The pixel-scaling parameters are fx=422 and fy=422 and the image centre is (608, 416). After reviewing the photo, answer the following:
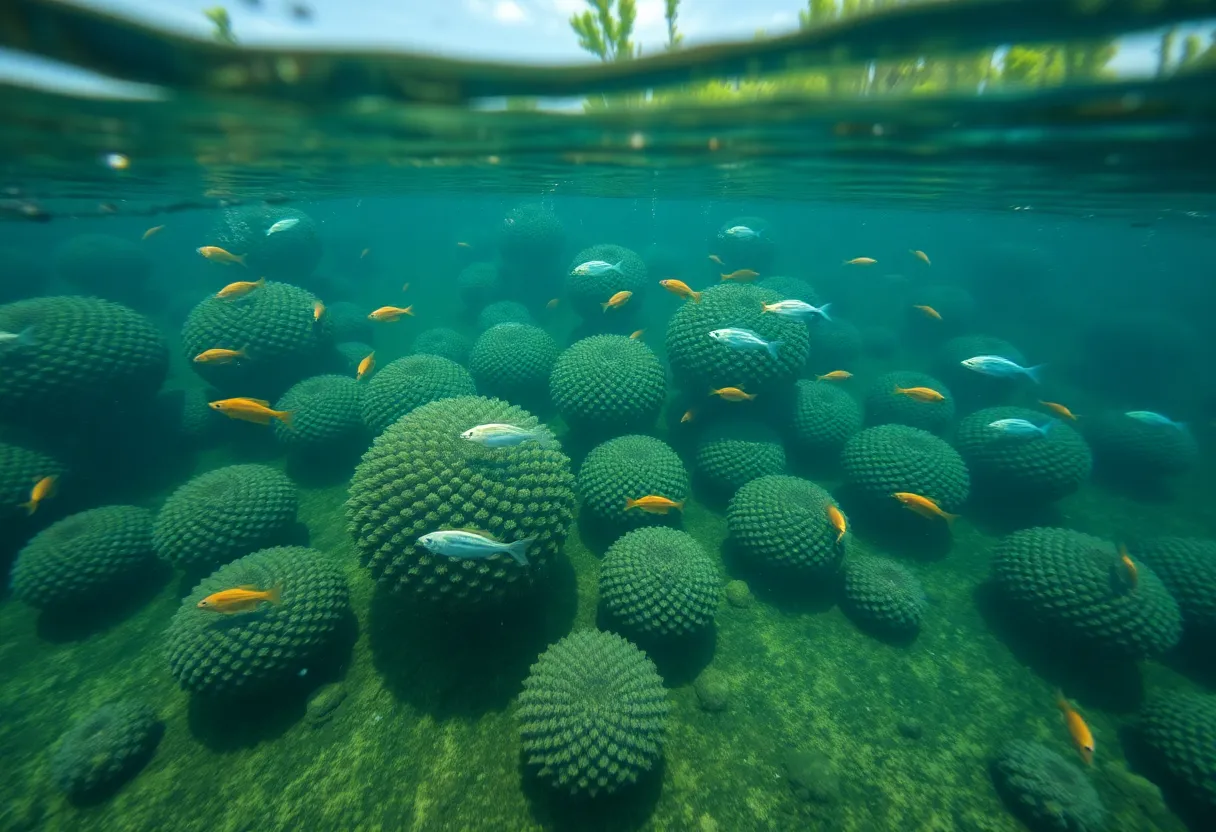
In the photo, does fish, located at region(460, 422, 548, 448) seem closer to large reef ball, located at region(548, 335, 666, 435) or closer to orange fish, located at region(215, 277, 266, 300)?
large reef ball, located at region(548, 335, 666, 435)

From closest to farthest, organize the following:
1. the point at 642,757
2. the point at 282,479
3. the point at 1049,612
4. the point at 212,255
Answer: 1. the point at 642,757
2. the point at 1049,612
3. the point at 282,479
4. the point at 212,255

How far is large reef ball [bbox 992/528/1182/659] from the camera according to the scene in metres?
5.30

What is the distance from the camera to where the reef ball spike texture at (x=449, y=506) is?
4.36 meters

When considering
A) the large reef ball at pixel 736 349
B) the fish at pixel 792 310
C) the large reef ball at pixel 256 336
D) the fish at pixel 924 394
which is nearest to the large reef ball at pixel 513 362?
the large reef ball at pixel 736 349

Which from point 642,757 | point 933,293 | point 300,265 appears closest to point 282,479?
point 642,757

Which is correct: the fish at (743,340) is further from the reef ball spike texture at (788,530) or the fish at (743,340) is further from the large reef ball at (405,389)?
the large reef ball at (405,389)

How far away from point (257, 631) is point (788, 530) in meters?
6.53

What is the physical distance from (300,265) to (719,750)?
1718 cm

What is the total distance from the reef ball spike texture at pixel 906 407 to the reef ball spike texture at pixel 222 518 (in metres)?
11.7

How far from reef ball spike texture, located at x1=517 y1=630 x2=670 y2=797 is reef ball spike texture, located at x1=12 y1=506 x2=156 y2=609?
20.5 ft

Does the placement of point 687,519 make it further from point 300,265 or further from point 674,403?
point 300,265

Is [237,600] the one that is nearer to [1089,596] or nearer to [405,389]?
[405,389]

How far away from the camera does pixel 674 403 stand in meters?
9.76

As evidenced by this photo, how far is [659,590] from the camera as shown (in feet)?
16.6
